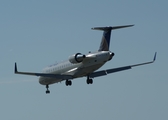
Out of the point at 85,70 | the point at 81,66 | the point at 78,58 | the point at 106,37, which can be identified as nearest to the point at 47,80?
the point at 81,66

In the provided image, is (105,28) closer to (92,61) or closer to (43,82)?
(92,61)

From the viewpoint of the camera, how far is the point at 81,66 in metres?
135

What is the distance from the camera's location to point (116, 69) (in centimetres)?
14038

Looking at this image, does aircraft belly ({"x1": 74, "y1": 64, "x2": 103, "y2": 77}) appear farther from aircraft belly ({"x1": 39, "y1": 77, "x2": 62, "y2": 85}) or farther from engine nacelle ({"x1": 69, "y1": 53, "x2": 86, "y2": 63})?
aircraft belly ({"x1": 39, "y1": 77, "x2": 62, "y2": 85})

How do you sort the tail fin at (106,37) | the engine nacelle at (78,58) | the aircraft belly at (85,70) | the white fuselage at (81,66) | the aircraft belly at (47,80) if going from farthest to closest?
the aircraft belly at (47,80) < the tail fin at (106,37) < the aircraft belly at (85,70) < the engine nacelle at (78,58) < the white fuselage at (81,66)

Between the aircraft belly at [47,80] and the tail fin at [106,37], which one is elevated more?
the tail fin at [106,37]

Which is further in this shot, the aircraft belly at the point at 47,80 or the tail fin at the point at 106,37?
the aircraft belly at the point at 47,80

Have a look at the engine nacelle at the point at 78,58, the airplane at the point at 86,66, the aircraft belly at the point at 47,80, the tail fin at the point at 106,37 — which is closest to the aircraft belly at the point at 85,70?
the airplane at the point at 86,66

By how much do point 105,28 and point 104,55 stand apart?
5.04 meters

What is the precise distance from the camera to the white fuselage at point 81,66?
13162cm

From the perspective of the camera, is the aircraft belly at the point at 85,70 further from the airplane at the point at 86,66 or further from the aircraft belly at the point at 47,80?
the aircraft belly at the point at 47,80

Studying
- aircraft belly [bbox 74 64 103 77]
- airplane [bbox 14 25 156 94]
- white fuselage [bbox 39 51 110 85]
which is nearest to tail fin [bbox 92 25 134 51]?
airplane [bbox 14 25 156 94]

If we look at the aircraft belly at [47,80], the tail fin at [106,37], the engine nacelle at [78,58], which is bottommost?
the aircraft belly at [47,80]

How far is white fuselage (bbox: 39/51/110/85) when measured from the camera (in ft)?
432
